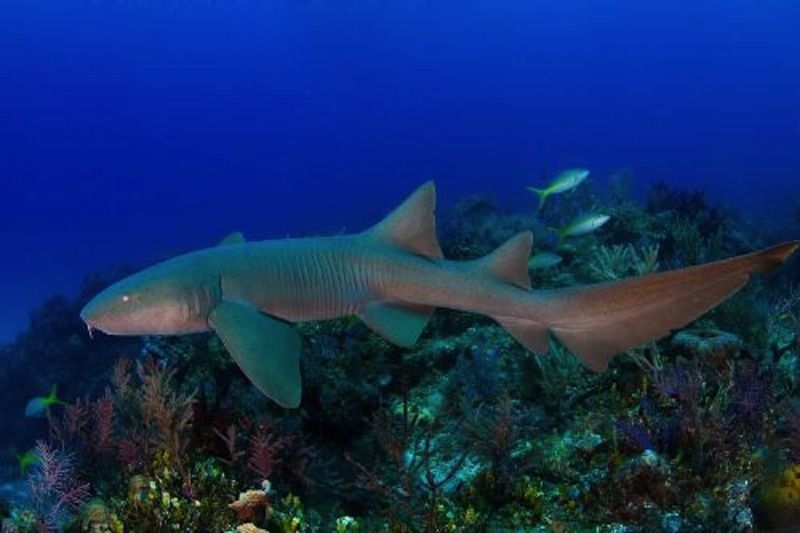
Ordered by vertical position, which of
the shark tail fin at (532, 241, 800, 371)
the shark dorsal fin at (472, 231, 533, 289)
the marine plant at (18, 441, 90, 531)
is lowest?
the marine plant at (18, 441, 90, 531)

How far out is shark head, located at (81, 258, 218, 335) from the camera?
14.1ft

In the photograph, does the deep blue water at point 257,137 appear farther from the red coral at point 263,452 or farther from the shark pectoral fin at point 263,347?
the shark pectoral fin at point 263,347

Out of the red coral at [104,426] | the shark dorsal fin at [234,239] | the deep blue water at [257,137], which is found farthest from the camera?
the deep blue water at [257,137]

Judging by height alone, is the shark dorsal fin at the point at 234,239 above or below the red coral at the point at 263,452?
above

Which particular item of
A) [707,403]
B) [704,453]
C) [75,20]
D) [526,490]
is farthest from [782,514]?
[75,20]

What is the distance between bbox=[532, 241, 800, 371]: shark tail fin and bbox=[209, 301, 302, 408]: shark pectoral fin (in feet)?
5.12

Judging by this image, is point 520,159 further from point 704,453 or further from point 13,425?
point 704,453

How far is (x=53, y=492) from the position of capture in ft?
16.8

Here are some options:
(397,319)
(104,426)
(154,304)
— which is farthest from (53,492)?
(397,319)

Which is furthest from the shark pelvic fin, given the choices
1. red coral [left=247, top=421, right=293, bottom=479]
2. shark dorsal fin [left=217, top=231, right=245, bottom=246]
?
shark dorsal fin [left=217, top=231, right=245, bottom=246]

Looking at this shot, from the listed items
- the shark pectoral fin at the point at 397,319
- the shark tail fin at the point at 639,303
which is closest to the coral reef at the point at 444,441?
the shark pectoral fin at the point at 397,319

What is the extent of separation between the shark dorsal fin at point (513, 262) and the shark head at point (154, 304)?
1888 millimetres

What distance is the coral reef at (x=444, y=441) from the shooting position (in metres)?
4.65

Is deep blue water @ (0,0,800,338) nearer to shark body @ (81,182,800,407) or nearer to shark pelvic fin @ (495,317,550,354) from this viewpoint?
shark body @ (81,182,800,407)
